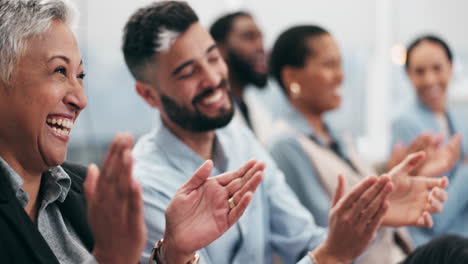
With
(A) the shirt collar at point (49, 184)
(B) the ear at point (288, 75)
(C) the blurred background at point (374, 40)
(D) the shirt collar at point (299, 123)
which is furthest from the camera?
(C) the blurred background at point (374, 40)

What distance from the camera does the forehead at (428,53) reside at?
256 cm

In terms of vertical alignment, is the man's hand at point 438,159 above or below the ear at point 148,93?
below

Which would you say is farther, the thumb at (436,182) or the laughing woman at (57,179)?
the thumb at (436,182)

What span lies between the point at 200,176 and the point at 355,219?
1.22 feet

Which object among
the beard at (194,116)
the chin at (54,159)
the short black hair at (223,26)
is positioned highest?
the short black hair at (223,26)

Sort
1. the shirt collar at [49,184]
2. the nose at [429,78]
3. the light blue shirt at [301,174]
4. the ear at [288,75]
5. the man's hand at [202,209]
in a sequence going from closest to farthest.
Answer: the shirt collar at [49,184] → the man's hand at [202,209] → the light blue shirt at [301,174] → the ear at [288,75] → the nose at [429,78]

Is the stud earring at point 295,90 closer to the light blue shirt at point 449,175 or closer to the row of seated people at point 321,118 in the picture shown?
the row of seated people at point 321,118

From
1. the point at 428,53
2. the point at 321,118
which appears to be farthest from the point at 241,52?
the point at 428,53

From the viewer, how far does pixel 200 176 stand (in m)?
1.00

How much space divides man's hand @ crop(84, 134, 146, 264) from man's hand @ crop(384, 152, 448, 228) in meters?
0.71

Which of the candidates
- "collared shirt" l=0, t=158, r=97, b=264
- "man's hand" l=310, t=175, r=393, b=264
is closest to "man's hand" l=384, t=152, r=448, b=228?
"man's hand" l=310, t=175, r=393, b=264

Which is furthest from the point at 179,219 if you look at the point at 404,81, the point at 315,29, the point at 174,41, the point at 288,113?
the point at 404,81

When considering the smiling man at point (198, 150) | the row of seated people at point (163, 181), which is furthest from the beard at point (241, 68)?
the smiling man at point (198, 150)

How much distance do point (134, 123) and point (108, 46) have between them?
1.18ft
